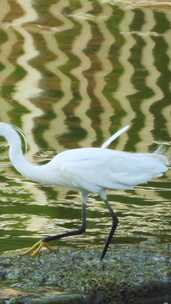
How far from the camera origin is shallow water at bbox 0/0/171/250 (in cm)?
765

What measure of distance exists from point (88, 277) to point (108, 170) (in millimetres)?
557

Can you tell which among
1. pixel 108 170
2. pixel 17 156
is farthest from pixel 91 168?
pixel 17 156

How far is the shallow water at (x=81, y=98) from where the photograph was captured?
7652mm

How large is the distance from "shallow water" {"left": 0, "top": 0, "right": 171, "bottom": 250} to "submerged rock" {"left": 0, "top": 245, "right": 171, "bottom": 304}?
0.60 metres

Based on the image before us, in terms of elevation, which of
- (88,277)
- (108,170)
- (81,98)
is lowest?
(88,277)

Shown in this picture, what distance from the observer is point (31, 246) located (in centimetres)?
700

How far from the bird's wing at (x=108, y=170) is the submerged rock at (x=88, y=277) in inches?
14.3

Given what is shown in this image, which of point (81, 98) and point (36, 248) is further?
point (81, 98)

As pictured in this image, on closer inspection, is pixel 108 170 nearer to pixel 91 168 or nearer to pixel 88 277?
pixel 91 168

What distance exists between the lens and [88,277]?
6207 millimetres

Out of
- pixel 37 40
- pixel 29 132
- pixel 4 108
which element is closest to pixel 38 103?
pixel 4 108

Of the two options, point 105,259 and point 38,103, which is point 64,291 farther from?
point 38,103

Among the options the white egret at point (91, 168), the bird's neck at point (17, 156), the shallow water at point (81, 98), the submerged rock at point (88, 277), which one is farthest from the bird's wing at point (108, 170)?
the shallow water at point (81, 98)

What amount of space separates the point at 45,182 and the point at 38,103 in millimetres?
4328
